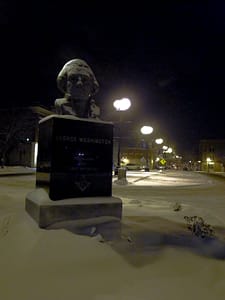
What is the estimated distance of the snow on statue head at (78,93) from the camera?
20.4 feet

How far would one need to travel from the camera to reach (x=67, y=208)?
512 centimetres

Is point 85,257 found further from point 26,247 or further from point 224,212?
point 224,212

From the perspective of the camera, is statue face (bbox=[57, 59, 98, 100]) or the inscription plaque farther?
statue face (bbox=[57, 59, 98, 100])

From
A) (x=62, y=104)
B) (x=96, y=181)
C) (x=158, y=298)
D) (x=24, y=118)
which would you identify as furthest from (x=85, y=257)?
(x=24, y=118)

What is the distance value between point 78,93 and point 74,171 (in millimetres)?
1860

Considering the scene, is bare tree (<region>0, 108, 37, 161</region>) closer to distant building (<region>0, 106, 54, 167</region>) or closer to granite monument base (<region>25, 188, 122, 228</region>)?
distant building (<region>0, 106, 54, 167</region>)

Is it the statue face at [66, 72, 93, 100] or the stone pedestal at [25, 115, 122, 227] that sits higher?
the statue face at [66, 72, 93, 100]

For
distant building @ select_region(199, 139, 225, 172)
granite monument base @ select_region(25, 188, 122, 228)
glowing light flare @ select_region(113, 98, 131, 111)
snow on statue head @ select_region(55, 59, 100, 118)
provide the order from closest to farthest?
granite monument base @ select_region(25, 188, 122, 228) < snow on statue head @ select_region(55, 59, 100, 118) < glowing light flare @ select_region(113, 98, 131, 111) < distant building @ select_region(199, 139, 225, 172)

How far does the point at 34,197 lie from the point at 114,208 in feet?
5.27

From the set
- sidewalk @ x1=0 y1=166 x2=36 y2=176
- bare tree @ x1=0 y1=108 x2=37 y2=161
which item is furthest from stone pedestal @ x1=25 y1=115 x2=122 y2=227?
bare tree @ x1=0 y1=108 x2=37 y2=161

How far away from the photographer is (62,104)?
6.18m

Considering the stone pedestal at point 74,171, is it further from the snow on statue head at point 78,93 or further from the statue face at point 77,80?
the statue face at point 77,80

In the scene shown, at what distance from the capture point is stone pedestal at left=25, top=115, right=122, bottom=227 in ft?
17.1

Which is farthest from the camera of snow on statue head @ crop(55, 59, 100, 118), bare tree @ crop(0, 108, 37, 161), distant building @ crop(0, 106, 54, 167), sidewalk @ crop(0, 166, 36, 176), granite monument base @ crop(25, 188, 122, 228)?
distant building @ crop(0, 106, 54, 167)
